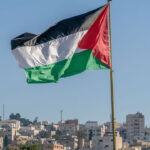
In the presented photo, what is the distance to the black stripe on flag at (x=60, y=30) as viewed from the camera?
87.5 feet

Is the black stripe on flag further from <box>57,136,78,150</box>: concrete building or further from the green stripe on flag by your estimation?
<box>57,136,78,150</box>: concrete building

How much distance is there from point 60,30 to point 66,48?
2.28 ft

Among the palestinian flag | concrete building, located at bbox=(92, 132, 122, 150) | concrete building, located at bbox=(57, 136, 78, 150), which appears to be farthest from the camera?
concrete building, located at bbox=(57, 136, 78, 150)

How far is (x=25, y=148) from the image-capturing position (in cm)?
12606

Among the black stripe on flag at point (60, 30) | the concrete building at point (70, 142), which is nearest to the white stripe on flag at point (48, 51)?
the black stripe on flag at point (60, 30)

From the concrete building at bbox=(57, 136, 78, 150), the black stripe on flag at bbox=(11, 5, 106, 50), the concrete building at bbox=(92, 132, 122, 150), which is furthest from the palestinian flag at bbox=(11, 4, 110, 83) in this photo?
the concrete building at bbox=(57, 136, 78, 150)

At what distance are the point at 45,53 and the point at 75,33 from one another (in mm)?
1306

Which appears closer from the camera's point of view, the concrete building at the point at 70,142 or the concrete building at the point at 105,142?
the concrete building at the point at 105,142

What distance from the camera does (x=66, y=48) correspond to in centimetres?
2675

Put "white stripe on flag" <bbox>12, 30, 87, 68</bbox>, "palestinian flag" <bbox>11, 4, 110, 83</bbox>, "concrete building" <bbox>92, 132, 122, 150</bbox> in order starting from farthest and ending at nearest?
1. "concrete building" <bbox>92, 132, 122, 150</bbox>
2. "white stripe on flag" <bbox>12, 30, 87, 68</bbox>
3. "palestinian flag" <bbox>11, 4, 110, 83</bbox>

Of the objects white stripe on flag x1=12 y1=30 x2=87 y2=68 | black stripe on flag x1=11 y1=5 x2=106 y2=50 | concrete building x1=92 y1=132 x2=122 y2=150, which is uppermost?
concrete building x1=92 y1=132 x2=122 y2=150

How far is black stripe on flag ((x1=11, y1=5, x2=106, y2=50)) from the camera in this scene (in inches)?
1050

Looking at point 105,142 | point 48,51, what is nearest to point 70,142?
point 105,142

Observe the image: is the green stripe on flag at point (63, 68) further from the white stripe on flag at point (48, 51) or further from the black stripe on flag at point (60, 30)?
the black stripe on flag at point (60, 30)
